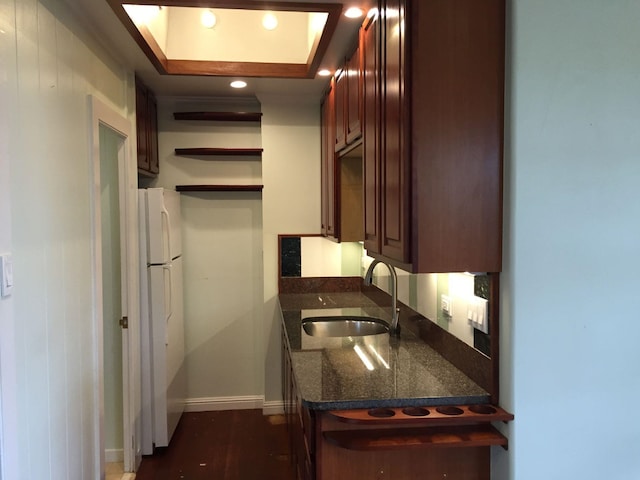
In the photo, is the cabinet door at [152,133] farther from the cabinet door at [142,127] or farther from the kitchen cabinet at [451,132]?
the kitchen cabinet at [451,132]

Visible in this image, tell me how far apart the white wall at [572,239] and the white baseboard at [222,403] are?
9.01 ft

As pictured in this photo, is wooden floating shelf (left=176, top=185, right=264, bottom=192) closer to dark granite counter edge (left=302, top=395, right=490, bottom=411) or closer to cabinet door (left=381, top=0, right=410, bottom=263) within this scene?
cabinet door (left=381, top=0, right=410, bottom=263)

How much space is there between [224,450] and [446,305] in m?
2.07

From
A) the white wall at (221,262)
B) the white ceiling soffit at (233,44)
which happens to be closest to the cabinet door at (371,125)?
the white ceiling soffit at (233,44)

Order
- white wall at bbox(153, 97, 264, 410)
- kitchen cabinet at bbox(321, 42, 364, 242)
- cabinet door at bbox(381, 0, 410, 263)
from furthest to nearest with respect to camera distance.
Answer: white wall at bbox(153, 97, 264, 410)
kitchen cabinet at bbox(321, 42, 364, 242)
cabinet door at bbox(381, 0, 410, 263)

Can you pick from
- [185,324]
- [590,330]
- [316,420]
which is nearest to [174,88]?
[185,324]

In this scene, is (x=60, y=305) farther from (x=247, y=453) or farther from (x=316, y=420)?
(x=247, y=453)

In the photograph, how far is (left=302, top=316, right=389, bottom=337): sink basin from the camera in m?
2.80

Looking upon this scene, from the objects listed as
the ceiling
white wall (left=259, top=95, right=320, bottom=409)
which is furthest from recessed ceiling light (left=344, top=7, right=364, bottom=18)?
white wall (left=259, top=95, right=320, bottom=409)

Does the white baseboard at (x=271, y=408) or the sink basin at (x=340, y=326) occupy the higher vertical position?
the sink basin at (x=340, y=326)

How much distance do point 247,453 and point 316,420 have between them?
1.87 meters

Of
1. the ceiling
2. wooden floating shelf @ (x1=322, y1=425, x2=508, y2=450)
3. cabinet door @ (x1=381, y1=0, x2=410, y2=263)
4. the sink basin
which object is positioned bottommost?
wooden floating shelf @ (x1=322, y1=425, x2=508, y2=450)

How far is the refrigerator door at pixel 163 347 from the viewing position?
10.1 ft

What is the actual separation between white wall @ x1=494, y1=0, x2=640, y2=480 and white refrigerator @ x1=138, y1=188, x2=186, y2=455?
2.24 meters
